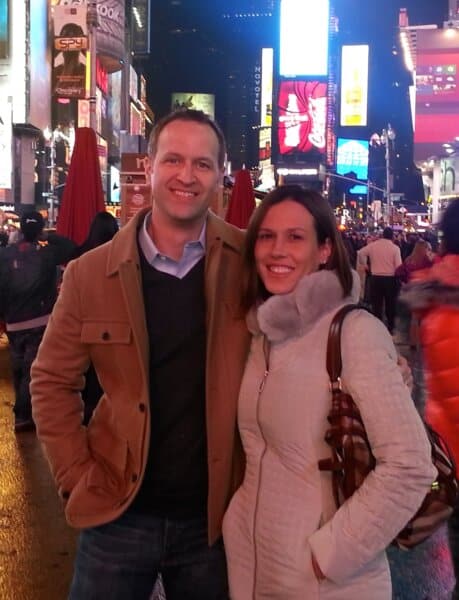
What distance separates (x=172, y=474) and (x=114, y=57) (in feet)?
211

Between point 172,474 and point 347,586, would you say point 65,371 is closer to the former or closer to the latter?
point 172,474

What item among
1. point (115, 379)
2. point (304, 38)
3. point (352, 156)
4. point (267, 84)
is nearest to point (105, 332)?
point (115, 379)

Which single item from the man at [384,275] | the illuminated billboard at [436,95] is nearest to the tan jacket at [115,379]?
the man at [384,275]

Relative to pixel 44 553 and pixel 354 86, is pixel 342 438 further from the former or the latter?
pixel 354 86

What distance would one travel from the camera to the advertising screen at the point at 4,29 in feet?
147

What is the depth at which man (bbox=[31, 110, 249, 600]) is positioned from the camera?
7.61ft

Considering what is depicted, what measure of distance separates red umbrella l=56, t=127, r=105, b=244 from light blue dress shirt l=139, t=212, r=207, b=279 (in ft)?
21.2

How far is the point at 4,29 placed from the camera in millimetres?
45219

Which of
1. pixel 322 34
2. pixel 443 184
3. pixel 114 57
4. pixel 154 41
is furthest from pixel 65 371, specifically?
pixel 154 41

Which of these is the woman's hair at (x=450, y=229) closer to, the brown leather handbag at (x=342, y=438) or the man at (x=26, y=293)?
the brown leather handbag at (x=342, y=438)

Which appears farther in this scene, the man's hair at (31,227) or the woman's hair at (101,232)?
the man's hair at (31,227)

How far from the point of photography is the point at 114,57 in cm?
6247

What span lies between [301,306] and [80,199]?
7.08 meters

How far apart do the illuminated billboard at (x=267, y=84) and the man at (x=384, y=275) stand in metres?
95.2
